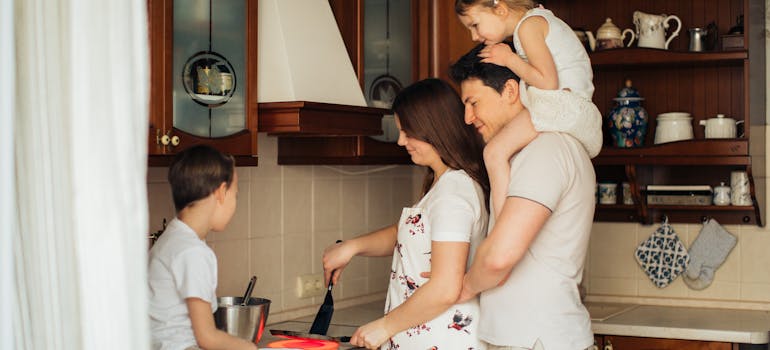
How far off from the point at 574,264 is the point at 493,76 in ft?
1.62

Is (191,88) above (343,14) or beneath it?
beneath

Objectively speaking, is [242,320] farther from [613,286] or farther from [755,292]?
[755,292]

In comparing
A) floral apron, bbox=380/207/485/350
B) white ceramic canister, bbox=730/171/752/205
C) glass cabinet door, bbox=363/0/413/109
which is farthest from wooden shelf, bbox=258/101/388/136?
white ceramic canister, bbox=730/171/752/205

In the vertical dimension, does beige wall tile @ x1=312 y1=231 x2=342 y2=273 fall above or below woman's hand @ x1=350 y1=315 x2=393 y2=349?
above

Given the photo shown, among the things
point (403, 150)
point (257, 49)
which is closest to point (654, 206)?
point (403, 150)

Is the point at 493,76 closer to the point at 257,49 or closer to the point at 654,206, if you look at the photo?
the point at 257,49

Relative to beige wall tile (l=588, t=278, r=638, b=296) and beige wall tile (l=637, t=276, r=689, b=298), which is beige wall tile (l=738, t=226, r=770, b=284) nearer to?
beige wall tile (l=637, t=276, r=689, b=298)

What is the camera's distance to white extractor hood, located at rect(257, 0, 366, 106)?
2566mm

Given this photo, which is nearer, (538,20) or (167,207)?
(538,20)

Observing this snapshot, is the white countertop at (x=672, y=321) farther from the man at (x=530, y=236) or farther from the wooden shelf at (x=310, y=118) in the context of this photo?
the man at (x=530, y=236)

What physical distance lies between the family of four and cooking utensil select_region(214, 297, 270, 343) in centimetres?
26

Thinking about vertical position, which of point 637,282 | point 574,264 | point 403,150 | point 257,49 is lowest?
point 637,282

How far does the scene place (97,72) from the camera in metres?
1.17

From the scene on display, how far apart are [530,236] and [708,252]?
179cm
